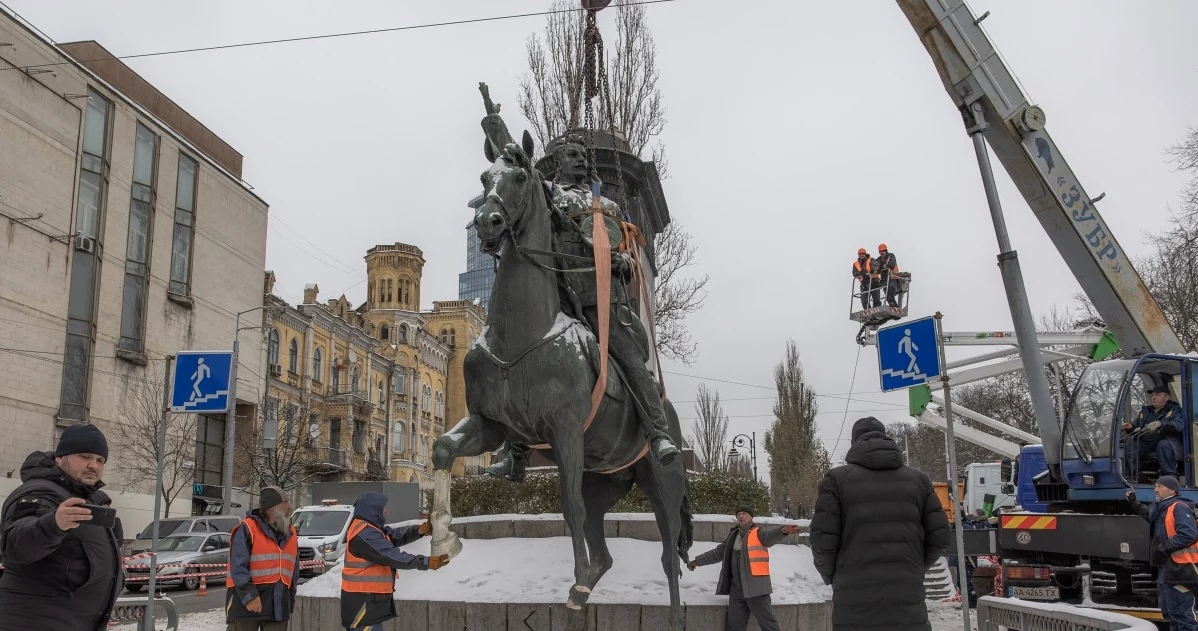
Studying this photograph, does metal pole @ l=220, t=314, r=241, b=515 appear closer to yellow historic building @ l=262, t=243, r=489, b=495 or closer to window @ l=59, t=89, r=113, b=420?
yellow historic building @ l=262, t=243, r=489, b=495

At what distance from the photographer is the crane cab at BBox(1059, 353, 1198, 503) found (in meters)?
11.4

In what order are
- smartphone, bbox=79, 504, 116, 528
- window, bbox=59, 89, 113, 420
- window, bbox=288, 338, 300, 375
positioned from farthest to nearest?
window, bbox=288, 338, 300, 375
window, bbox=59, 89, 113, 420
smartphone, bbox=79, 504, 116, 528

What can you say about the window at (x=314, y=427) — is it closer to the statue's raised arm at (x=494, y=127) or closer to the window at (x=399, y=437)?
the window at (x=399, y=437)

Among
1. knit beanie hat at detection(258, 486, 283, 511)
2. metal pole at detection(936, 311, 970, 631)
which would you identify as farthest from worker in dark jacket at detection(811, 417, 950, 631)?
knit beanie hat at detection(258, 486, 283, 511)

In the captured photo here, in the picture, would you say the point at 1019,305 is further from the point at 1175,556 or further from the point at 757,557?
the point at 757,557

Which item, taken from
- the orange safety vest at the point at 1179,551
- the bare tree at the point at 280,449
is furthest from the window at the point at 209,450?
the orange safety vest at the point at 1179,551

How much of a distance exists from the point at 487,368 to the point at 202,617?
9.70 meters

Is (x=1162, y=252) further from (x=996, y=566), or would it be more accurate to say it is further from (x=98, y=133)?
(x=98, y=133)

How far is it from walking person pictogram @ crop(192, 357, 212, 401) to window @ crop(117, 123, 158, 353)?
31526 mm

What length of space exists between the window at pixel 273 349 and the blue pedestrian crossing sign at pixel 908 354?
155ft

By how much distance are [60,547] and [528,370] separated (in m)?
3.27

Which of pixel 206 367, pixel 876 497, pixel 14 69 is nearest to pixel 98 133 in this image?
pixel 14 69

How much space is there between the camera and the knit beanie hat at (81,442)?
4148 millimetres

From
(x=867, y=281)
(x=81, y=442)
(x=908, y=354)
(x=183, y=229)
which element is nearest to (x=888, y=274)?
(x=867, y=281)
